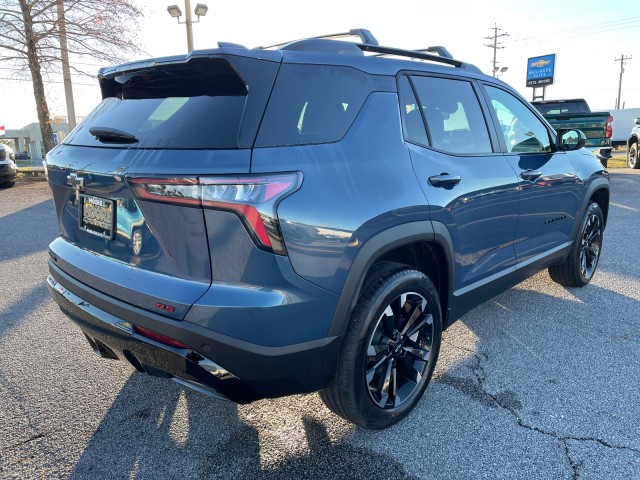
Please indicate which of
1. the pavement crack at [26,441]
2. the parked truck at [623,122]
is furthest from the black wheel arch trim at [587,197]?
the parked truck at [623,122]

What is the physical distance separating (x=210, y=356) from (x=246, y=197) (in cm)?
62

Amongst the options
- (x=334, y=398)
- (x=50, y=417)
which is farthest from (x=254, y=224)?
(x=50, y=417)

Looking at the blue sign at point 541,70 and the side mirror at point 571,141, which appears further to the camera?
the blue sign at point 541,70

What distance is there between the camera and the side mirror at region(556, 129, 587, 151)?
3902 mm

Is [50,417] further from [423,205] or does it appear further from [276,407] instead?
[423,205]

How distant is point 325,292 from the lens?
1.95 metres

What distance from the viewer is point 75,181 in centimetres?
226

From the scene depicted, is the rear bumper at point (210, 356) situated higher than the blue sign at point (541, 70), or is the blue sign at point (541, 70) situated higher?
the blue sign at point (541, 70)

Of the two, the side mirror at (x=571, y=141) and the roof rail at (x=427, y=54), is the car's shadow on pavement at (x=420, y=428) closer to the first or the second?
the side mirror at (x=571, y=141)

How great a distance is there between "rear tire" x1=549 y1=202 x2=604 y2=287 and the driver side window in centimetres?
99

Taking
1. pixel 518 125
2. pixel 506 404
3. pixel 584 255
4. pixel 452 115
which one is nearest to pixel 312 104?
pixel 452 115

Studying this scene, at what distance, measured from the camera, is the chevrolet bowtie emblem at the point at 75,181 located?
221 centimetres

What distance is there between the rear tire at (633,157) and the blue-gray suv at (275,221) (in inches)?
619

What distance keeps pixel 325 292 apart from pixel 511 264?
1.86 metres
